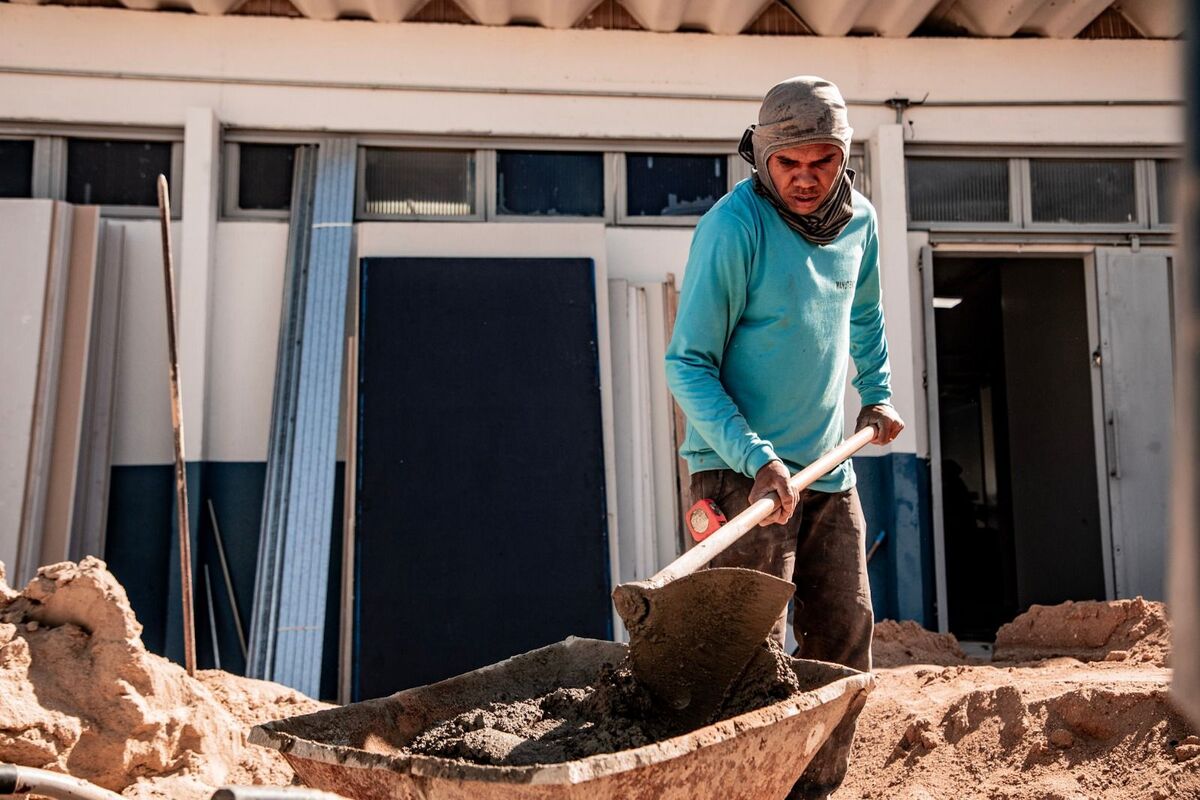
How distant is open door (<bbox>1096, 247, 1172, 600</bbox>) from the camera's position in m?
6.95

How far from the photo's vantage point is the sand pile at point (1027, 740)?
3430mm

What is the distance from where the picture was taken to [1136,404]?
23.2 feet

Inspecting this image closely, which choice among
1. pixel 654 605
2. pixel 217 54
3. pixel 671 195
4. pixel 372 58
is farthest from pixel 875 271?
pixel 217 54

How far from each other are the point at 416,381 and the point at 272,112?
6.16 ft

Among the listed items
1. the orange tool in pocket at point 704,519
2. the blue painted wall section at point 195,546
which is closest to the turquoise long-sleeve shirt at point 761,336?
the orange tool in pocket at point 704,519

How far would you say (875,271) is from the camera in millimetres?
3393

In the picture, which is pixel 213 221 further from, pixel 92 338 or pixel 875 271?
pixel 875 271

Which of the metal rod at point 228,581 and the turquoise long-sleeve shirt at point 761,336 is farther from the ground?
the turquoise long-sleeve shirt at point 761,336

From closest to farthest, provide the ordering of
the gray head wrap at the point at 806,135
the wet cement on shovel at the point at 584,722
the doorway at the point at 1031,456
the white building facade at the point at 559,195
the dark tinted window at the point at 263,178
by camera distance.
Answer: the wet cement on shovel at the point at 584,722 < the gray head wrap at the point at 806,135 < the white building facade at the point at 559,195 < the dark tinted window at the point at 263,178 < the doorway at the point at 1031,456

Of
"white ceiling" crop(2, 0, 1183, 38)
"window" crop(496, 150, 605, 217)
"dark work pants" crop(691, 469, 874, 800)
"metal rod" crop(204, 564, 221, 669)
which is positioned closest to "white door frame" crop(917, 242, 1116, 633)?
"white ceiling" crop(2, 0, 1183, 38)

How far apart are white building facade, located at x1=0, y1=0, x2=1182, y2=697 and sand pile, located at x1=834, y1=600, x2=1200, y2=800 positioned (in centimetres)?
195

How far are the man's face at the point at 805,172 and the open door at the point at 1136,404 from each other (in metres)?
4.83

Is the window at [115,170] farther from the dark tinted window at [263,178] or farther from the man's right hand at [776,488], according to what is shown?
the man's right hand at [776,488]

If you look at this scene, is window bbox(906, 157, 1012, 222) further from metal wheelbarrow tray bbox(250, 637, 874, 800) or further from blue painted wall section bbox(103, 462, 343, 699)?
metal wheelbarrow tray bbox(250, 637, 874, 800)
